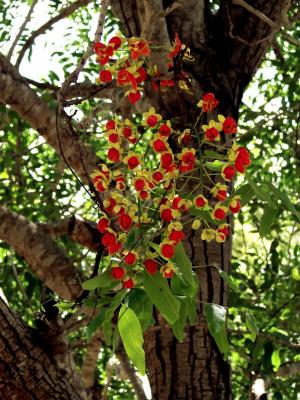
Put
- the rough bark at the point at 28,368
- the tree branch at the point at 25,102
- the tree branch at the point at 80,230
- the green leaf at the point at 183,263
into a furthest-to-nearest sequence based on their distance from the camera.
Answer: the tree branch at the point at 80,230
the tree branch at the point at 25,102
the rough bark at the point at 28,368
the green leaf at the point at 183,263

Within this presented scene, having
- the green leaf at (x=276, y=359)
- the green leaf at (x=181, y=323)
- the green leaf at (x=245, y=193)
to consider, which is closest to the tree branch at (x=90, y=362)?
the green leaf at (x=276, y=359)

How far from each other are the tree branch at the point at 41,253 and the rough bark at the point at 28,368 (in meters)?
0.55

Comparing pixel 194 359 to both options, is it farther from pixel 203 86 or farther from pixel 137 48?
pixel 137 48

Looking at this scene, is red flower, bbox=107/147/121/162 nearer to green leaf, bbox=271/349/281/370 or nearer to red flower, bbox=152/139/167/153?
red flower, bbox=152/139/167/153

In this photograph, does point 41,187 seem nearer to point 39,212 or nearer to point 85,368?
point 39,212

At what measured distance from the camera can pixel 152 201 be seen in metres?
1.92

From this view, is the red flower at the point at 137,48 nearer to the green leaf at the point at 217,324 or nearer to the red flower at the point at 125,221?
the red flower at the point at 125,221

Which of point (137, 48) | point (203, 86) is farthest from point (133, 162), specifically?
point (203, 86)

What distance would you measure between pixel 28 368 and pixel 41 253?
71 cm

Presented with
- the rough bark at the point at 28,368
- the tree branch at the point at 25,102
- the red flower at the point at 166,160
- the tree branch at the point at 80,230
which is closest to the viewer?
the red flower at the point at 166,160

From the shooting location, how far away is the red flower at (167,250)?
1487 mm

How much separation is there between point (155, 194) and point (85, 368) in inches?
98.1

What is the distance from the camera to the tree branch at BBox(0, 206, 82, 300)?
9.57 ft

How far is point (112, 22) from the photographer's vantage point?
4.12m
